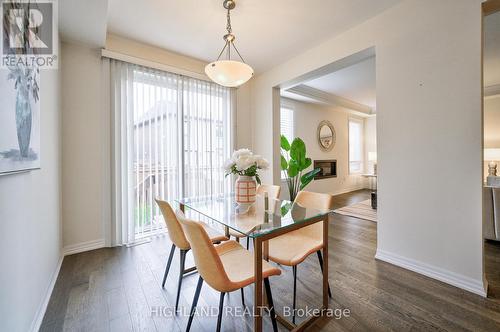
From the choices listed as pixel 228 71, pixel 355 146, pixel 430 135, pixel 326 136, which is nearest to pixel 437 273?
pixel 430 135

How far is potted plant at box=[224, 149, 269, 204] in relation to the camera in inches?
67.7

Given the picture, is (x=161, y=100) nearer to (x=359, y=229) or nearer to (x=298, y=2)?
(x=298, y=2)

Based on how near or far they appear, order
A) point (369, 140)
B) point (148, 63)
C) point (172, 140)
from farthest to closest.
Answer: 1. point (369, 140)
2. point (172, 140)
3. point (148, 63)

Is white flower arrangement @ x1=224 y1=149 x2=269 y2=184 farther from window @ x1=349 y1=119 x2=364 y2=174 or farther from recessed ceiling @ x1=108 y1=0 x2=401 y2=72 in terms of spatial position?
window @ x1=349 y1=119 x2=364 y2=174

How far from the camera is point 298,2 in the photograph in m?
1.98

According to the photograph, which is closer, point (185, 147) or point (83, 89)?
point (83, 89)

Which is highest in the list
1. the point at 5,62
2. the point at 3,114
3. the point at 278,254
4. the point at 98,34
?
the point at 98,34

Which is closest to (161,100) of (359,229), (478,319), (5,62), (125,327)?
(5,62)

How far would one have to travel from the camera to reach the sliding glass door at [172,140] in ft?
8.82

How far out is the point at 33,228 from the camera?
1.35 metres

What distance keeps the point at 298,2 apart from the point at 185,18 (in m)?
1.21

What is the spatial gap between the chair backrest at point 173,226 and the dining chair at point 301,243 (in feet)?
2.17

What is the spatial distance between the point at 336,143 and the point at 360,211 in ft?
8.75
